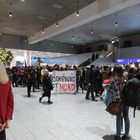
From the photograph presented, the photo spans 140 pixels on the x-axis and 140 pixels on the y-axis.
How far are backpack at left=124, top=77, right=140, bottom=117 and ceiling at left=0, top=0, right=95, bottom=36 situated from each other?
8106 millimetres

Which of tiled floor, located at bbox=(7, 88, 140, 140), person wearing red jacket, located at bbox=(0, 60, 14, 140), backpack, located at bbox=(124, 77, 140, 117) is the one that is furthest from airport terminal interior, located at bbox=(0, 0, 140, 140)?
person wearing red jacket, located at bbox=(0, 60, 14, 140)

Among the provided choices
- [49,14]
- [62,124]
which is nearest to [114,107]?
[62,124]

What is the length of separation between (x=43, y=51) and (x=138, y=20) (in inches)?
499

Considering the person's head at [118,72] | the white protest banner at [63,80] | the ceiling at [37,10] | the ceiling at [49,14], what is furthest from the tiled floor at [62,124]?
the ceiling at [49,14]

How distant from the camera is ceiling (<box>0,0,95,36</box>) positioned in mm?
12250

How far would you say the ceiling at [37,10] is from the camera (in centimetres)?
1225

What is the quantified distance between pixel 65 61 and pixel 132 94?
24.4 meters

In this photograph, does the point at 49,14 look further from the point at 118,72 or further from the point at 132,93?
the point at 132,93

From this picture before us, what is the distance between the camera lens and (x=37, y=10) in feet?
45.4

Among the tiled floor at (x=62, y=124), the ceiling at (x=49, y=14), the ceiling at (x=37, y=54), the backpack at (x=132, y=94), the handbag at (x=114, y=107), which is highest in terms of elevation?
the ceiling at (x=49, y=14)

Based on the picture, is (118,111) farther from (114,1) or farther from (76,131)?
(114,1)

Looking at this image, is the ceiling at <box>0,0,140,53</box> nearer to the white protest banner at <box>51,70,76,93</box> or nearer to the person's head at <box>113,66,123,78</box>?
the white protest banner at <box>51,70,76,93</box>

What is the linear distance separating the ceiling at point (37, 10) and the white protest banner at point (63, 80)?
3.25 meters

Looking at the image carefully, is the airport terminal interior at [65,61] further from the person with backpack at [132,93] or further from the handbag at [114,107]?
the person with backpack at [132,93]
